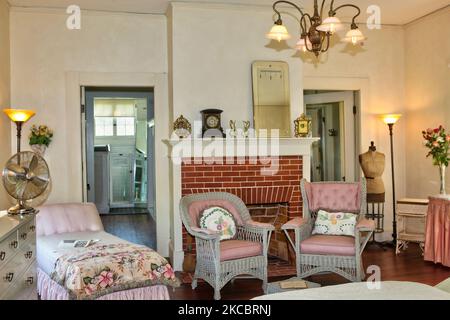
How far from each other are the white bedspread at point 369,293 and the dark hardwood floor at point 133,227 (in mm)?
4332

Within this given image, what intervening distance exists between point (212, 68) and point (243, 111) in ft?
1.97

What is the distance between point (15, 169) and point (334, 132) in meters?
4.55

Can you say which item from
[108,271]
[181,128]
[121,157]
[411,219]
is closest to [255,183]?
[181,128]

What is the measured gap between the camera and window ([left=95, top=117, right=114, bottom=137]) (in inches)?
395

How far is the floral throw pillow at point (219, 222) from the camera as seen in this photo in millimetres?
4289

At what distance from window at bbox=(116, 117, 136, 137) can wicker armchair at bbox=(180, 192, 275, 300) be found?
5909 mm

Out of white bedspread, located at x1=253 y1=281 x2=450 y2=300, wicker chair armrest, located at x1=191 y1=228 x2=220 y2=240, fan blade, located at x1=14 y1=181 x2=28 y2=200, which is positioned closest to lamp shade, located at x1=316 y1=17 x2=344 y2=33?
white bedspread, located at x1=253 y1=281 x2=450 y2=300

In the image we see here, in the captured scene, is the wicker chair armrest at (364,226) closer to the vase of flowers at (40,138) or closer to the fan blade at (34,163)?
the fan blade at (34,163)

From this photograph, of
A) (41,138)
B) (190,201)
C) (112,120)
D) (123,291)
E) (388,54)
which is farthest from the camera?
(112,120)

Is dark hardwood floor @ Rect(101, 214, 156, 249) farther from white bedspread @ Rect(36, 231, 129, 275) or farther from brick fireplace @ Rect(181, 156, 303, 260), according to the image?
white bedspread @ Rect(36, 231, 129, 275)

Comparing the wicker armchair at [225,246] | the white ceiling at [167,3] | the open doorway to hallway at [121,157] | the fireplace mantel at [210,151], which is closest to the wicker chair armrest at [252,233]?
the wicker armchair at [225,246]

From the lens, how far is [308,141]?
203 inches
